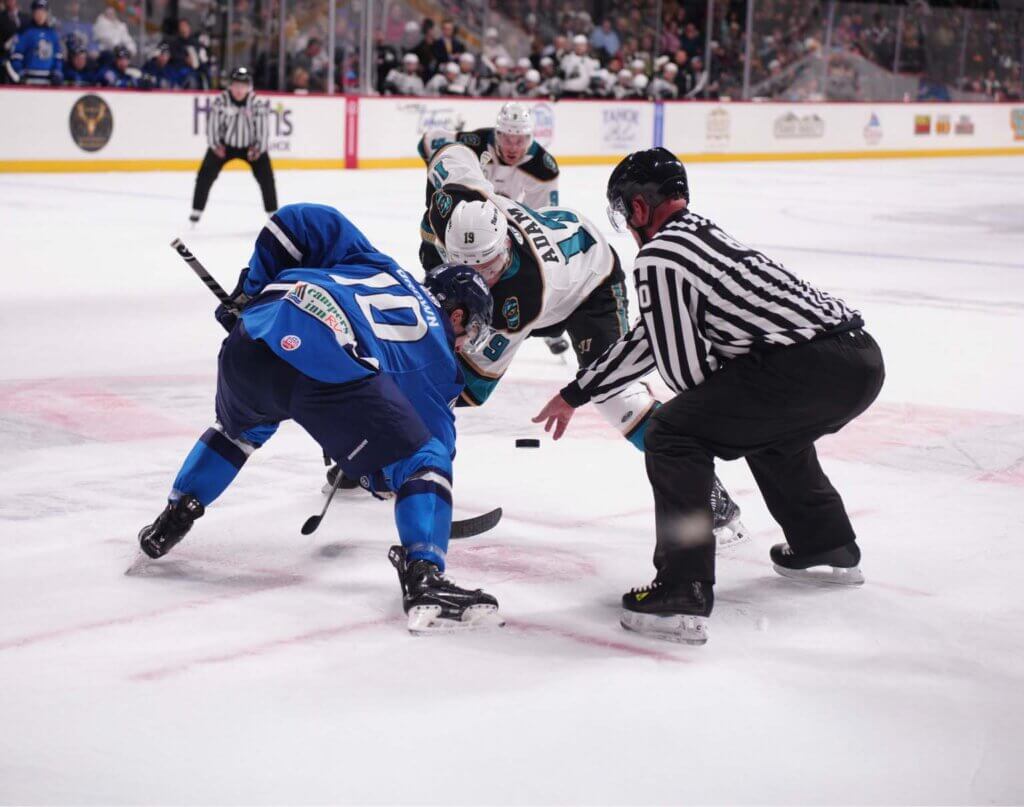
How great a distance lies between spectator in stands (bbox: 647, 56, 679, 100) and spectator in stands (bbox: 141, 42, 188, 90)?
7555mm

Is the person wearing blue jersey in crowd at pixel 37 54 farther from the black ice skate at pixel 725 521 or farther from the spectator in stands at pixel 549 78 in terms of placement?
the black ice skate at pixel 725 521

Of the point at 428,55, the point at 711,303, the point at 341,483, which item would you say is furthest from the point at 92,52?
the point at 711,303

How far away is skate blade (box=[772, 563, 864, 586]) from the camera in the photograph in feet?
12.4

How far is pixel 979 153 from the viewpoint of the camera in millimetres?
25016

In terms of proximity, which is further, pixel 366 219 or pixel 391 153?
pixel 391 153

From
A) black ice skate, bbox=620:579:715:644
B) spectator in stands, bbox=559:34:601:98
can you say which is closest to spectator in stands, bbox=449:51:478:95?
spectator in stands, bbox=559:34:601:98

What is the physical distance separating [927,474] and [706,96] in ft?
59.1

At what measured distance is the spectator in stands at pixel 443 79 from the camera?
18.8 m

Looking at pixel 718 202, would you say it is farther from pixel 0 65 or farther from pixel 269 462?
pixel 269 462

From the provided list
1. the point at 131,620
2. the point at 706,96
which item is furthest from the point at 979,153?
the point at 131,620

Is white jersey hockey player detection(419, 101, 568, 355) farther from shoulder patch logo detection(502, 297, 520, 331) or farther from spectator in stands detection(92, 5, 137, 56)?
spectator in stands detection(92, 5, 137, 56)

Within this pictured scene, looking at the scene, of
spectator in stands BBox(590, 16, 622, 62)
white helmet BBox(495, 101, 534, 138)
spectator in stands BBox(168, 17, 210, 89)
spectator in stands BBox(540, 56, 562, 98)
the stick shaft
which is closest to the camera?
the stick shaft

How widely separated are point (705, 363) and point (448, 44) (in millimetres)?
16281

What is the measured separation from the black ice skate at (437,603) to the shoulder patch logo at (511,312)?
3.27 ft
